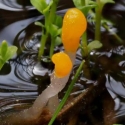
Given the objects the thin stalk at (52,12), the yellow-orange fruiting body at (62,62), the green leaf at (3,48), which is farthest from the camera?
the thin stalk at (52,12)

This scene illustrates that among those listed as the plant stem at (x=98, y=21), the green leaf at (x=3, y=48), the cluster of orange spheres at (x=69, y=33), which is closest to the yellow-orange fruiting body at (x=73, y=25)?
the cluster of orange spheres at (x=69, y=33)

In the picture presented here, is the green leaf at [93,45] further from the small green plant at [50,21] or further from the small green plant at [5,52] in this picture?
the small green plant at [5,52]

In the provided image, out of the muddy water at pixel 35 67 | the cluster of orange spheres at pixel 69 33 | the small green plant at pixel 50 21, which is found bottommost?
the muddy water at pixel 35 67

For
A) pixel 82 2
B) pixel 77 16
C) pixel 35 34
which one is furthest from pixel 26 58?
pixel 77 16

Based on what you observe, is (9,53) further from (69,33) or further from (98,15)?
(98,15)

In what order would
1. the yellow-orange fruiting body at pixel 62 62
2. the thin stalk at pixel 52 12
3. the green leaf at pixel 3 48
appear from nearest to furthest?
the yellow-orange fruiting body at pixel 62 62 < the green leaf at pixel 3 48 < the thin stalk at pixel 52 12

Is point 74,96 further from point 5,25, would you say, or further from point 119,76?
point 5,25

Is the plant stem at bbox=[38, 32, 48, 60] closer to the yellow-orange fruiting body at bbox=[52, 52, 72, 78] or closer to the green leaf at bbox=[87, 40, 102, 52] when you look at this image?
the green leaf at bbox=[87, 40, 102, 52]

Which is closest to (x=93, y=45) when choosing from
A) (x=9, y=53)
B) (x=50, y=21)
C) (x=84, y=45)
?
(x=84, y=45)

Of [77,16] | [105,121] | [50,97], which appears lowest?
[105,121]
